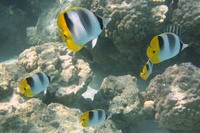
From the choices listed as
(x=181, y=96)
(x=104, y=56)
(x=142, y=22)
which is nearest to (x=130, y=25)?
(x=142, y=22)

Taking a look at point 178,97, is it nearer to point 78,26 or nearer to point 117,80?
A: point 117,80

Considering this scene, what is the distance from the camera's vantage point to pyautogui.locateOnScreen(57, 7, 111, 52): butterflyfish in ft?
7.02

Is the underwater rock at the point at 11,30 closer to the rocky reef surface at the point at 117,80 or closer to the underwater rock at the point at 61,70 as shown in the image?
the rocky reef surface at the point at 117,80

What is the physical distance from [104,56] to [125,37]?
138cm

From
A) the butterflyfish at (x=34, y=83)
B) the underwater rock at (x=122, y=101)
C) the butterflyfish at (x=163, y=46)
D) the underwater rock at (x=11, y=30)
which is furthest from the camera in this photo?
the underwater rock at (x=11, y=30)

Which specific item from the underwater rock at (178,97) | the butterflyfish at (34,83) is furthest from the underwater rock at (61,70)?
the butterflyfish at (34,83)

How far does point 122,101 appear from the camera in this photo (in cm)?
621

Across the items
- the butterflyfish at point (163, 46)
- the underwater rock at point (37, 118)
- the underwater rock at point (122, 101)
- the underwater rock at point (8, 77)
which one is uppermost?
the butterflyfish at point (163, 46)

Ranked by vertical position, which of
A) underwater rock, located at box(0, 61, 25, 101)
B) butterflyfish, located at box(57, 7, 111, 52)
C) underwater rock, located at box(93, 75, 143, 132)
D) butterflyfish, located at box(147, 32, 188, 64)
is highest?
butterflyfish, located at box(57, 7, 111, 52)

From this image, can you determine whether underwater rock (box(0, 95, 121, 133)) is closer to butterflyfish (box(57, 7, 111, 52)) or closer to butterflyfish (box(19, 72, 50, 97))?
butterflyfish (box(19, 72, 50, 97))

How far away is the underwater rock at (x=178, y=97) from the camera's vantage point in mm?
5285

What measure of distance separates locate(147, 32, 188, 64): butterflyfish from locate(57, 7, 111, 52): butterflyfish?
2.83 ft

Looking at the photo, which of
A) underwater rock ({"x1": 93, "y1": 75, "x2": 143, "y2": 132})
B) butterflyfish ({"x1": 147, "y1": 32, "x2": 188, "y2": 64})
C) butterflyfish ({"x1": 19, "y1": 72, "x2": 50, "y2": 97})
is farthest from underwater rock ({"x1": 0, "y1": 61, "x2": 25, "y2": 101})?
butterflyfish ({"x1": 147, "y1": 32, "x2": 188, "y2": 64})

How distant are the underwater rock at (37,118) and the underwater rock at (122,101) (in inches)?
31.6
